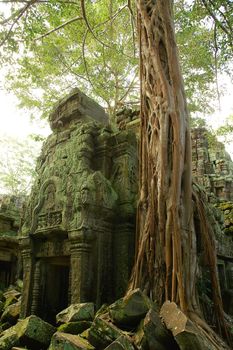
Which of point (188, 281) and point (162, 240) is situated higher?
point (162, 240)

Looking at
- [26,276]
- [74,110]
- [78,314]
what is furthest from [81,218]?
[74,110]

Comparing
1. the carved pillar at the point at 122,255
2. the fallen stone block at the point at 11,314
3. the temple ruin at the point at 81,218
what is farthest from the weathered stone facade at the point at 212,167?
the fallen stone block at the point at 11,314

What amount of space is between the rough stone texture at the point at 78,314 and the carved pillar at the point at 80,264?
0.43 meters

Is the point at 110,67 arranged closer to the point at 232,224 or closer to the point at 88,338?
the point at 232,224

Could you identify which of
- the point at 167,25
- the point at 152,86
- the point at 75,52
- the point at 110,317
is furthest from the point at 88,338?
the point at 75,52

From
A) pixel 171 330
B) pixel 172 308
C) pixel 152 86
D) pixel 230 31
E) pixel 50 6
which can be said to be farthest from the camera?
pixel 50 6

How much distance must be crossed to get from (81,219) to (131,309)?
1.62 m

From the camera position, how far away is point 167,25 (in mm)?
4352

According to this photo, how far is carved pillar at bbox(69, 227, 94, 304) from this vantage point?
13.0 ft

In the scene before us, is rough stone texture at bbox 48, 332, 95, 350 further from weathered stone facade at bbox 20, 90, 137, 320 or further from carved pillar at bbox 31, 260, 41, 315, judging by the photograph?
carved pillar at bbox 31, 260, 41, 315

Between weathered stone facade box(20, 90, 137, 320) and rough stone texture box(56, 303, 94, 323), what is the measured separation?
0.45 m

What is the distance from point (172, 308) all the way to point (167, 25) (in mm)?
3697

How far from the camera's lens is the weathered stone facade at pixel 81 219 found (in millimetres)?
4156

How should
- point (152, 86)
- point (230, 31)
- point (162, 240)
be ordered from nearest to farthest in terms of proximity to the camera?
point (162, 240), point (152, 86), point (230, 31)
